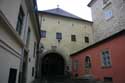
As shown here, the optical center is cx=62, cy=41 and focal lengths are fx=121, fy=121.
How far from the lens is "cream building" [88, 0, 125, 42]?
13.0m

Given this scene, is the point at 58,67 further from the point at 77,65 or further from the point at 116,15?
the point at 116,15

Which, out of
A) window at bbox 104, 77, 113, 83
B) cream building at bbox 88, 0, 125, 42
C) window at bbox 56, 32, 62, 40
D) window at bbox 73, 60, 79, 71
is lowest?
window at bbox 104, 77, 113, 83

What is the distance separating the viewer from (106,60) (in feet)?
29.7

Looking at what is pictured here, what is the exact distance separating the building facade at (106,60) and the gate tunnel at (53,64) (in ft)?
13.1

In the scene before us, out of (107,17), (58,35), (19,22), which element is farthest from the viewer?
(58,35)

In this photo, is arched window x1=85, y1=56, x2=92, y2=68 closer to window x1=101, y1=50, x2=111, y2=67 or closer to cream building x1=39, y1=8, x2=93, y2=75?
window x1=101, y1=50, x2=111, y2=67

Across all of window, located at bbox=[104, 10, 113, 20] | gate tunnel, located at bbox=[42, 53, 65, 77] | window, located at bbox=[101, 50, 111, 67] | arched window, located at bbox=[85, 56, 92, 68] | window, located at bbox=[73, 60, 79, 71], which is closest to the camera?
window, located at bbox=[101, 50, 111, 67]

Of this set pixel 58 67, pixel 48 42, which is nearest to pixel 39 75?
pixel 58 67

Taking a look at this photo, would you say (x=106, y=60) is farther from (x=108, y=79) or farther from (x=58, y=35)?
(x=58, y=35)

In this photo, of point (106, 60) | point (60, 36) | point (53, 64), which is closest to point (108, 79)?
point (106, 60)

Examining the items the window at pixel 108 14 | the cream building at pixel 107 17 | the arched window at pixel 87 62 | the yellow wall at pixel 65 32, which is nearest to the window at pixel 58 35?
the yellow wall at pixel 65 32

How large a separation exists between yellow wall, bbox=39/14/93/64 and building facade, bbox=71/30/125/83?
381 centimetres

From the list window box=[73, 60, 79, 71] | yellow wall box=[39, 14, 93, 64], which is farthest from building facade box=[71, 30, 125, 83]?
yellow wall box=[39, 14, 93, 64]

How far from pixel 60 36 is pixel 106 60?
8.50 metres
